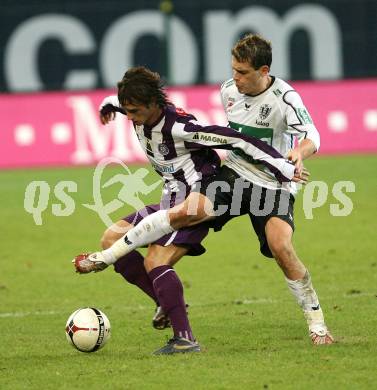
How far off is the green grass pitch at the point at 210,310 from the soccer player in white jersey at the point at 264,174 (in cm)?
47

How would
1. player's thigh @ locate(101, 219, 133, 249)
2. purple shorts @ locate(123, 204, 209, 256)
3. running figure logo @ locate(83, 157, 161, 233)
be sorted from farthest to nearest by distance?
running figure logo @ locate(83, 157, 161, 233), player's thigh @ locate(101, 219, 133, 249), purple shorts @ locate(123, 204, 209, 256)

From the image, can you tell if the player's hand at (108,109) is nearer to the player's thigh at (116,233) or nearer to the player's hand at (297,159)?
the player's thigh at (116,233)

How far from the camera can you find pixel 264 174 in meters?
7.84

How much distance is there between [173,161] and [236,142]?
1.65ft

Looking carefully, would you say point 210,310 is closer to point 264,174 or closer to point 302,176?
point 264,174

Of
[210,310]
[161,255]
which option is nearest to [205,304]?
[210,310]

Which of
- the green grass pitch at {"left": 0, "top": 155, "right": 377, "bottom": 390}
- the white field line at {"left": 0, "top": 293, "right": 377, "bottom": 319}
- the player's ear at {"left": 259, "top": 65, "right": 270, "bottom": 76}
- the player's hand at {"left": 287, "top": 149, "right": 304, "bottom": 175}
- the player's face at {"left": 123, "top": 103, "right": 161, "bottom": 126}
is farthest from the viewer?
the white field line at {"left": 0, "top": 293, "right": 377, "bottom": 319}

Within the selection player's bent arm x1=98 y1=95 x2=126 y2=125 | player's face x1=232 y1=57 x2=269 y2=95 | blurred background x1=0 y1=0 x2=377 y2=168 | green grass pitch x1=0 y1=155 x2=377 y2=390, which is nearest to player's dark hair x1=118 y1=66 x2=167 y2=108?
player's face x1=232 y1=57 x2=269 y2=95

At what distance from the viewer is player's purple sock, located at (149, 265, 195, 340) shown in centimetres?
741

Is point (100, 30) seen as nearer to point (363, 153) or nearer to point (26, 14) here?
point (26, 14)

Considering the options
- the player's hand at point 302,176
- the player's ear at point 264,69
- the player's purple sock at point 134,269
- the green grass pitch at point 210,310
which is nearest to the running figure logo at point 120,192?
the green grass pitch at point 210,310

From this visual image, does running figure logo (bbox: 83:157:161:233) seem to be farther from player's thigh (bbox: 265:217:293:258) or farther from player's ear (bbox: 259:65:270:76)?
player's thigh (bbox: 265:217:293:258)

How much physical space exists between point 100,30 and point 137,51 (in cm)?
98

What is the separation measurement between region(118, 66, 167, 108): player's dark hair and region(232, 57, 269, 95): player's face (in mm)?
588
